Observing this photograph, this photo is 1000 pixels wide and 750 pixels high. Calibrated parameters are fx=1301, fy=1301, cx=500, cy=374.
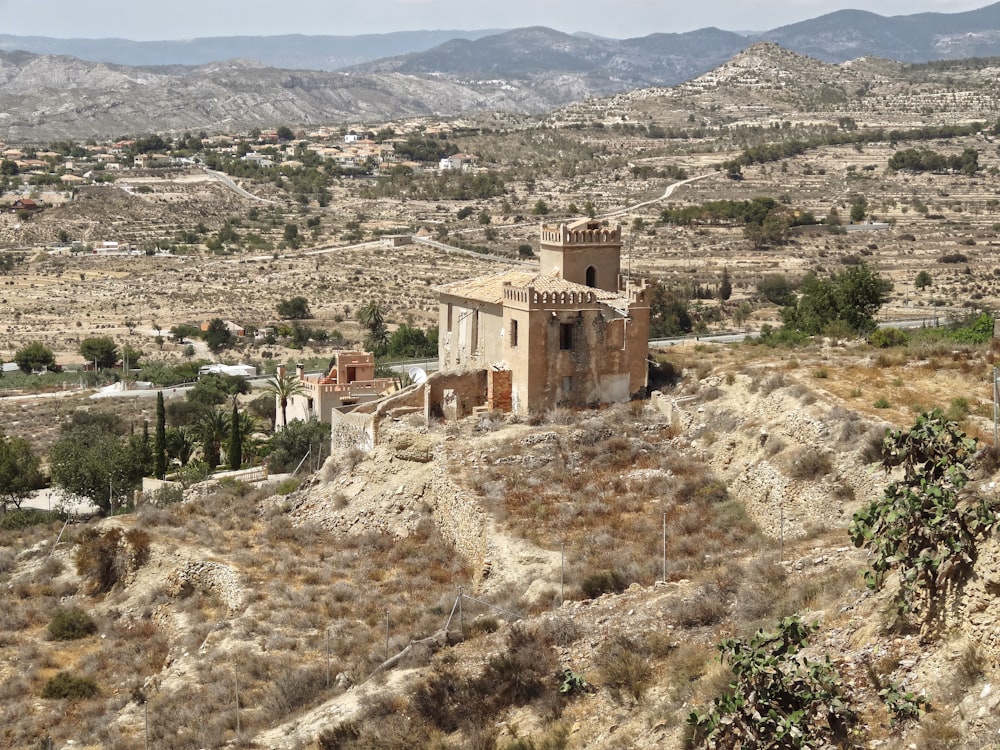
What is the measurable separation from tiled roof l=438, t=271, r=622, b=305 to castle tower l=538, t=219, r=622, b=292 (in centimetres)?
61

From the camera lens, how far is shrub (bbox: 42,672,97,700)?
2133 centimetres

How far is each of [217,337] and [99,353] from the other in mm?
6162

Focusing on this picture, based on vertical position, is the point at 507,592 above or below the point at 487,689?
below

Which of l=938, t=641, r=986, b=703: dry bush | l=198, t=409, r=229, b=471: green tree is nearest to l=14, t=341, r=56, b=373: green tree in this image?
l=198, t=409, r=229, b=471: green tree

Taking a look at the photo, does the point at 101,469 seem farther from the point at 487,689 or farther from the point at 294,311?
the point at 294,311

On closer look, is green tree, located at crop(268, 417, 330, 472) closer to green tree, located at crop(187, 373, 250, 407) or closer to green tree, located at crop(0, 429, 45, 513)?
green tree, located at crop(0, 429, 45, 513)

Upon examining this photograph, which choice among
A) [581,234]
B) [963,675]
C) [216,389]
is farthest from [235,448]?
[963,675]

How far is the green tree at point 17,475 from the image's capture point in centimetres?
3778

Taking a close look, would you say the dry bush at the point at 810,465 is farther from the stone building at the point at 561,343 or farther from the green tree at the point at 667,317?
the green tree at the point at 667,317

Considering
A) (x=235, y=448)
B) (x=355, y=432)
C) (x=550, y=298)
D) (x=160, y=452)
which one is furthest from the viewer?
(x=160, y=452)

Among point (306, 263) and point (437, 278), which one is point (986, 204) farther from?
point (306, 263)

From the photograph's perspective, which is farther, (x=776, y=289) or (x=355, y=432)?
(x=776, y=289)

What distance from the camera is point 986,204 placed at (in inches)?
3750

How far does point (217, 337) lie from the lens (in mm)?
66812
